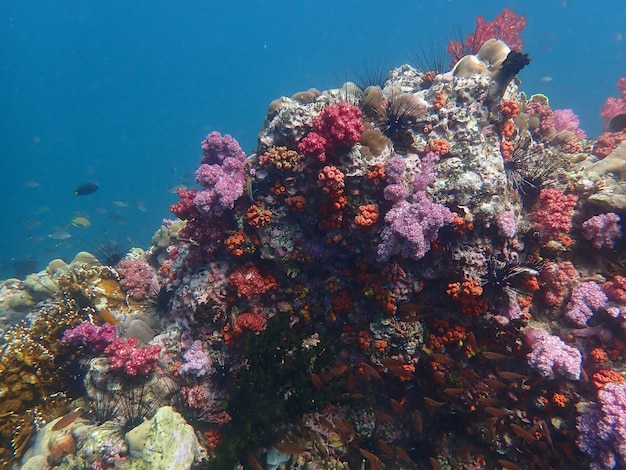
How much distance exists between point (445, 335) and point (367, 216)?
2.60 meters

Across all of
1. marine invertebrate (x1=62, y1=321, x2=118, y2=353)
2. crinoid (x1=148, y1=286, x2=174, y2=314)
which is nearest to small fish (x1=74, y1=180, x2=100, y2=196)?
crinoid (x1=148, y1=286, x2=174, y2=314)

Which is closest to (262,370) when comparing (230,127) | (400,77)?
(400,77)

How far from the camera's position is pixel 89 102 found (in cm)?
13025

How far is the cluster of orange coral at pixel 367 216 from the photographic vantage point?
18.6 feet

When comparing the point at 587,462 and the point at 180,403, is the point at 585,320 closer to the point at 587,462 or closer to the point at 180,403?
the point at 587,462

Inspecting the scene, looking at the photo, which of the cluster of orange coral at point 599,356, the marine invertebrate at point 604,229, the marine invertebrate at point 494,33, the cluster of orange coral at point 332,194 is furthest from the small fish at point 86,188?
the cluster of orange coral at point 599,356

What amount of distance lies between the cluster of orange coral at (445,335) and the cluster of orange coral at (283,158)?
3.92 meters

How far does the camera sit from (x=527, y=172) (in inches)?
274

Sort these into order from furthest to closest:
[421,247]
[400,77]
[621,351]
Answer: [400,77] < [621,351] < [421,247]

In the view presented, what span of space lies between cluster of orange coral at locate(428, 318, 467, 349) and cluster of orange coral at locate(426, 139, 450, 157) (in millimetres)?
3157

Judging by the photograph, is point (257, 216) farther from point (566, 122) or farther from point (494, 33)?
point (566, 122)

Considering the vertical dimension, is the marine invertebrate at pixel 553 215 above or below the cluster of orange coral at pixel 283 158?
below

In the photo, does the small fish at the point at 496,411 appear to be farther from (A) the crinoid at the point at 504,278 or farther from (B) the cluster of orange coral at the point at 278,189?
(B) the cluster of orange coral at the point at 278,189

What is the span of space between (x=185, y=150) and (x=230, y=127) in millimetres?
18506
